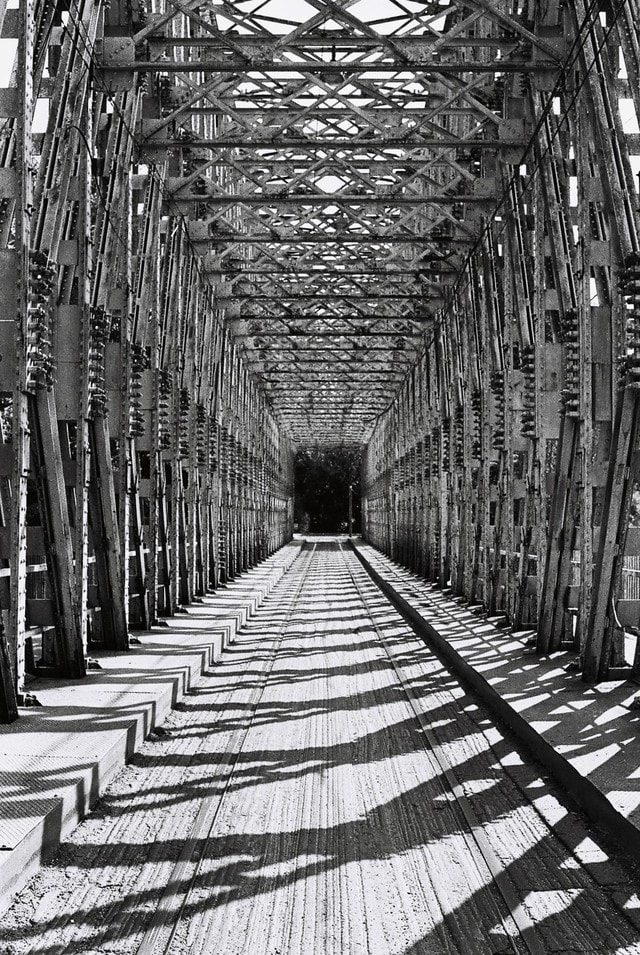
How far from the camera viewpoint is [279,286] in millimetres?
23453

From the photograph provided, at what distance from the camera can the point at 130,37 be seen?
1202cm

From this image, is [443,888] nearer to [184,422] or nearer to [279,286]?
[184,422]

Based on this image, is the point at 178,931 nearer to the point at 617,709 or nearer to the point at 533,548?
the point at 617,709

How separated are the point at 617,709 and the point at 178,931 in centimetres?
454

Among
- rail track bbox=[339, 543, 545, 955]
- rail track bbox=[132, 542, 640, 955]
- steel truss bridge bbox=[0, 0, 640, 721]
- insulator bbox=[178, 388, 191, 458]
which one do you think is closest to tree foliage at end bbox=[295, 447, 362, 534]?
steel truss bridge bbox=[0, 0, 640, 721]

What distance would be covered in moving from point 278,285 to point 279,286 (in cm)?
12

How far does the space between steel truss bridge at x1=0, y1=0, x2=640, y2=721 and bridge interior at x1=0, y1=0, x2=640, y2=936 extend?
35 millimetres

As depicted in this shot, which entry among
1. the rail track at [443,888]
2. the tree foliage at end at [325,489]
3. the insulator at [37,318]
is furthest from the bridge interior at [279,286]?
the tree foliage at end at [325,489]

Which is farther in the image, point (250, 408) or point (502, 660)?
point (250, 408)

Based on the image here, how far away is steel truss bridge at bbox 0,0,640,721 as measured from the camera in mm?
8867

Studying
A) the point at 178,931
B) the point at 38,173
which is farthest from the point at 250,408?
the point at 178,931

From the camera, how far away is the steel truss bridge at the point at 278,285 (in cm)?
887

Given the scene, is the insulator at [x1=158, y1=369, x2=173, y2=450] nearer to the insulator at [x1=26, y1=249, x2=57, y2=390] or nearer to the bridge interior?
the bridge interior

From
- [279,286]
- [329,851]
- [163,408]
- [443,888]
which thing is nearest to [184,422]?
[163,408]
